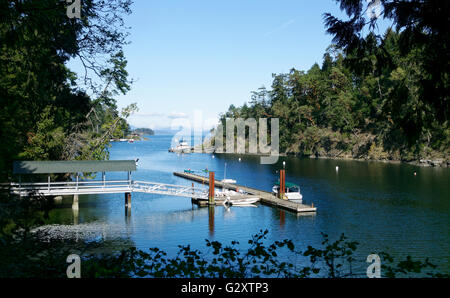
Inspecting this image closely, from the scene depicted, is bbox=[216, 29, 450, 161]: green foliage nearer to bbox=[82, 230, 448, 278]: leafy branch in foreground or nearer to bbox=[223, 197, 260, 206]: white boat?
bbox=[223, 197, 260, 206]: white boat

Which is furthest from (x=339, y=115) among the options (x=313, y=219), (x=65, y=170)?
(x=65, y=170)

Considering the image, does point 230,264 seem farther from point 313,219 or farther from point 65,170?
point 65,170

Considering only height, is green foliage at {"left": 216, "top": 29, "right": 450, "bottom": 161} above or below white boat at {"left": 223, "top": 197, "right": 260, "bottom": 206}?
above

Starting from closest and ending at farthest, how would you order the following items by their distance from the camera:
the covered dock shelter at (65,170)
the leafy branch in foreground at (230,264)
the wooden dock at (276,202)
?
the leafy branch in foreground at (230,264)
the covered dock shelter at (65,170)
the wooden dock at (276,202)

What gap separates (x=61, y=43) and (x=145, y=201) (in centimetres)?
2823

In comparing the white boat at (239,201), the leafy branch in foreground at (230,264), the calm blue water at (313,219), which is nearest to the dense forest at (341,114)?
the calm blue water at (313,219)

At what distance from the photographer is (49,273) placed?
7.70 metres
